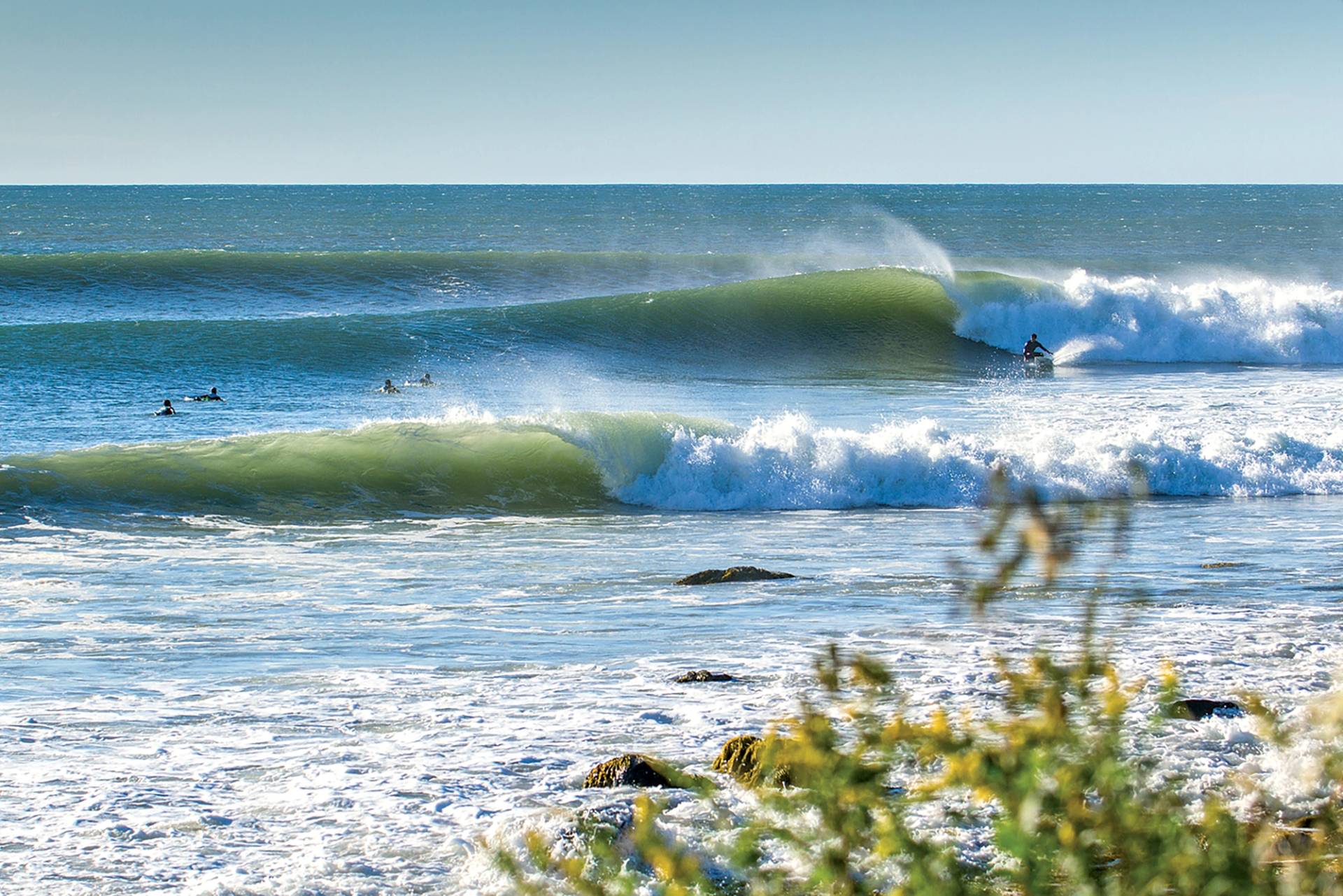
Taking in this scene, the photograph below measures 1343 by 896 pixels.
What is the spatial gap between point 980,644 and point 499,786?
3.72 meters

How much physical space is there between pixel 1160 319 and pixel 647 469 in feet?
65.9

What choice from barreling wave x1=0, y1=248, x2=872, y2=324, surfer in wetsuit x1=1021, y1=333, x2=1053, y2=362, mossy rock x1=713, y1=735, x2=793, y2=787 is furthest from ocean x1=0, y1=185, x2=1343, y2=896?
surfer in wetsuit x1=1021, y1=333, x2=1053, y2=362

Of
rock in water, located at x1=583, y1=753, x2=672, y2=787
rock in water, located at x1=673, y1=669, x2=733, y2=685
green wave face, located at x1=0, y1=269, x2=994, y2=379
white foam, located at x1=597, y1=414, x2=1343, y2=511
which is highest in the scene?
green wave face, located at x1=0, y1=269, x2=994, y2=379

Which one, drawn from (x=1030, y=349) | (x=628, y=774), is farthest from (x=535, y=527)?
(x=1030, y=349)

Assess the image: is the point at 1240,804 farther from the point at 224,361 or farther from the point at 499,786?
the point at 224,361

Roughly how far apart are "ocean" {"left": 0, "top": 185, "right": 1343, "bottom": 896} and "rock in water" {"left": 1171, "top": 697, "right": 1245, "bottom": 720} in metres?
0.10

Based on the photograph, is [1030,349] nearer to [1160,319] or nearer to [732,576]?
[1160,319]

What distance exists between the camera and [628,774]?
20.8 ft

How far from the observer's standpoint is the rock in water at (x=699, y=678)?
320 inches

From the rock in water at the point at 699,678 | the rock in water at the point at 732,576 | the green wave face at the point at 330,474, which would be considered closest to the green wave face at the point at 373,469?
the green wave face at the point at 330,474

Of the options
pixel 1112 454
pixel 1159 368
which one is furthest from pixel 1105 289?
pixel 1112 454

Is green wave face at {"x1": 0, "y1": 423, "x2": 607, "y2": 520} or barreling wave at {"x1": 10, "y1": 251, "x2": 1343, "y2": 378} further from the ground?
barreling wave at {"x1": 10, "y1": 251, "x2": 1343, "y2": 378}

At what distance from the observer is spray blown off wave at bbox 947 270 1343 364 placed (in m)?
33.5

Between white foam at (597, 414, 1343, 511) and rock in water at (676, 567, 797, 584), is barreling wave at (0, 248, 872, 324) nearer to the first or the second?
white foam at (597, 414, 1343, 511)
